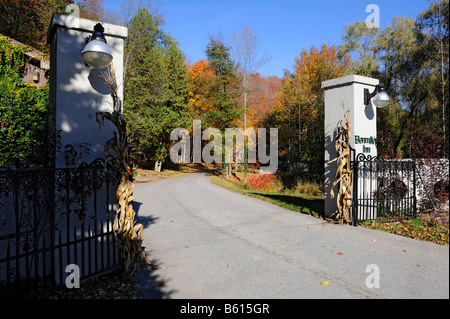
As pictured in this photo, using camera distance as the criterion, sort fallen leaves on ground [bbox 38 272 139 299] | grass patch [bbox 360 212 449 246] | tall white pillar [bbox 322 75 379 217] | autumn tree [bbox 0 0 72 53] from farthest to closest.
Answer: autumn tree [bbox 0 0 72 53]
tall white pillar [bbox 322 75 379 217]
grass patch [bbox 360 212 449 246]
fallen leaves on ground [bbox 38 272 139 299]

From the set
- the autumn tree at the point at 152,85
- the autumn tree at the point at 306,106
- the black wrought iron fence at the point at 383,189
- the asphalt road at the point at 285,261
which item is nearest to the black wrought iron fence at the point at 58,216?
the asphalt road at the point at 285,261

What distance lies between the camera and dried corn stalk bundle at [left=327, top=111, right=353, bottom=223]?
6543mm

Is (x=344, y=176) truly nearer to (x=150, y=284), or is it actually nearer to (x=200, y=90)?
→ (x=150, y=284)

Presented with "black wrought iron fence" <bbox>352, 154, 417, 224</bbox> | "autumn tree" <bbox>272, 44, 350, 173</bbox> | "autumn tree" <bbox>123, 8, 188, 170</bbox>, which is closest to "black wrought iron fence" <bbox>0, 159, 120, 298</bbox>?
"black wrought iron fence" <bbox>352, 154, 417, 224</bbox>

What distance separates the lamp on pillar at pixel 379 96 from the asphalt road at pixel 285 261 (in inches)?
125

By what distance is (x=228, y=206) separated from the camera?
9367 millimetres

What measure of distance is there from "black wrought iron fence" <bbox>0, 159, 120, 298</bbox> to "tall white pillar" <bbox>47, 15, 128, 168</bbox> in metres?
0.35

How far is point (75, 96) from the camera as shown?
391 cm

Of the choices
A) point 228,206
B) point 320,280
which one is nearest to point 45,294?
point 320,280

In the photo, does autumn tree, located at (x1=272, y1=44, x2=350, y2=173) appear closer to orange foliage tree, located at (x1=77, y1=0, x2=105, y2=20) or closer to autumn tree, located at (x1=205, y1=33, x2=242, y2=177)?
autumn tree, located at (x1=205, y1=33, x2=242, y2=177)

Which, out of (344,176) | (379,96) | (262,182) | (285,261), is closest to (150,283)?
(285,261)

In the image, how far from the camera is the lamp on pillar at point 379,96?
6.45 m

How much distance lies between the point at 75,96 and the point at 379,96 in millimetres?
6621
